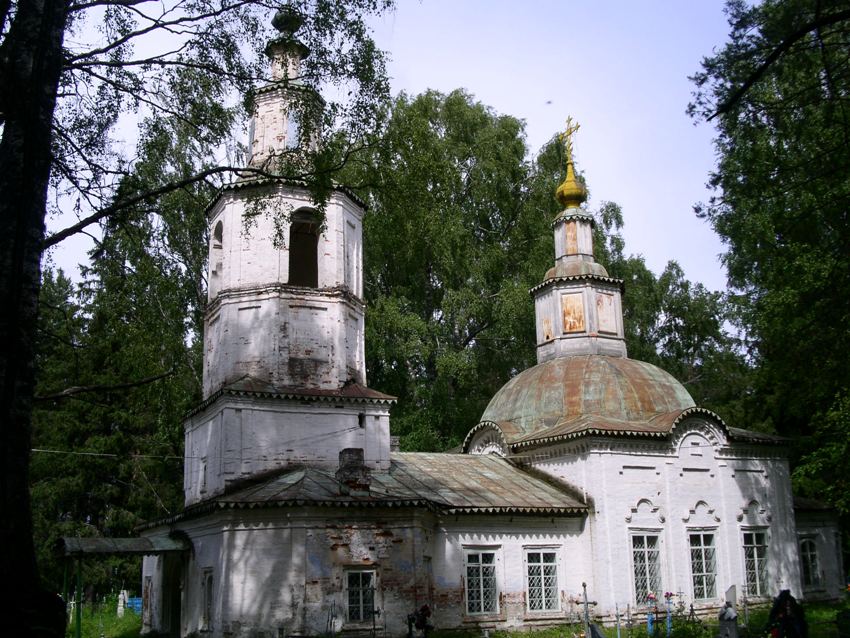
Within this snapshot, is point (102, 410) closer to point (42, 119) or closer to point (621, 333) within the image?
point (621, 333)

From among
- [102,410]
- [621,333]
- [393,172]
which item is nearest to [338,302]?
[393,172]

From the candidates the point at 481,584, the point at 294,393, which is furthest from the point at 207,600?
the point at 481,584

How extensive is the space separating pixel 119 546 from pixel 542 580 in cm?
895

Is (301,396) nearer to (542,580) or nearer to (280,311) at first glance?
(280,311)

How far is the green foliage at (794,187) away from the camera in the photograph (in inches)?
396

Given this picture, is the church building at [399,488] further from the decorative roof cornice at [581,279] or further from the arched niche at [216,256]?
the decorative roof cornice at [581,279]

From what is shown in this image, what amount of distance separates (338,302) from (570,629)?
854 centimetres

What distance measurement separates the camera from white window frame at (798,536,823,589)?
2198cm

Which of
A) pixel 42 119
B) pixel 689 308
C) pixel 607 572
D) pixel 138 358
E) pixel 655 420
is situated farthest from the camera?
pixel 689 308

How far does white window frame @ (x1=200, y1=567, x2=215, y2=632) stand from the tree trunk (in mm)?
8662

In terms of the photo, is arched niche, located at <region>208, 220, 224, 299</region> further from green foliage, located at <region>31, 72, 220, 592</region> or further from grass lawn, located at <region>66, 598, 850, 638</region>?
grass lawn, located at <region>66, 598, 850, 638</region>

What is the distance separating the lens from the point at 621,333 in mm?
23281

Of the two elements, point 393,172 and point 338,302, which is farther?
point 338,302

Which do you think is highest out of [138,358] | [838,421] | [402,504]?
[138,358]
